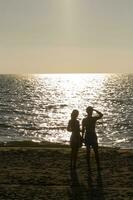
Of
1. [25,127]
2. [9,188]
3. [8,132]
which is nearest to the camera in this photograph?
[9,188]

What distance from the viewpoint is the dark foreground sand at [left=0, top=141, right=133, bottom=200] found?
1203 centimetres

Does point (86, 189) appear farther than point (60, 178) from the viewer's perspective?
No

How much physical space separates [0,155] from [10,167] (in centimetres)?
306

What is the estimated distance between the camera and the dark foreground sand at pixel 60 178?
12031 mm

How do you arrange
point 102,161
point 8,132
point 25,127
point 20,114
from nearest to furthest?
point 102,161 → point 8,132 → point 25,127 → point 20,114

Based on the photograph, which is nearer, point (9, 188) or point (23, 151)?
point (9, 188)

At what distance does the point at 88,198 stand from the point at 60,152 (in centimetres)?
851

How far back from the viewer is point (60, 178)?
14.1m

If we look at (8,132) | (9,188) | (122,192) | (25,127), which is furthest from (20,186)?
(25,127)

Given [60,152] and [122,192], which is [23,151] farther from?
[122,192]

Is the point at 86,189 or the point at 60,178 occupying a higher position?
the point at 60,178

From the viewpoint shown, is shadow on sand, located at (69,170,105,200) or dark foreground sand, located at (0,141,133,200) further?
dark foreground sand, located at (0,141,133,200)

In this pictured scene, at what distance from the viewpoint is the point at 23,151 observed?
20.4m

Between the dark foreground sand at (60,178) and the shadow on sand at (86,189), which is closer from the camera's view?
the shadow on sand at (86,189)
